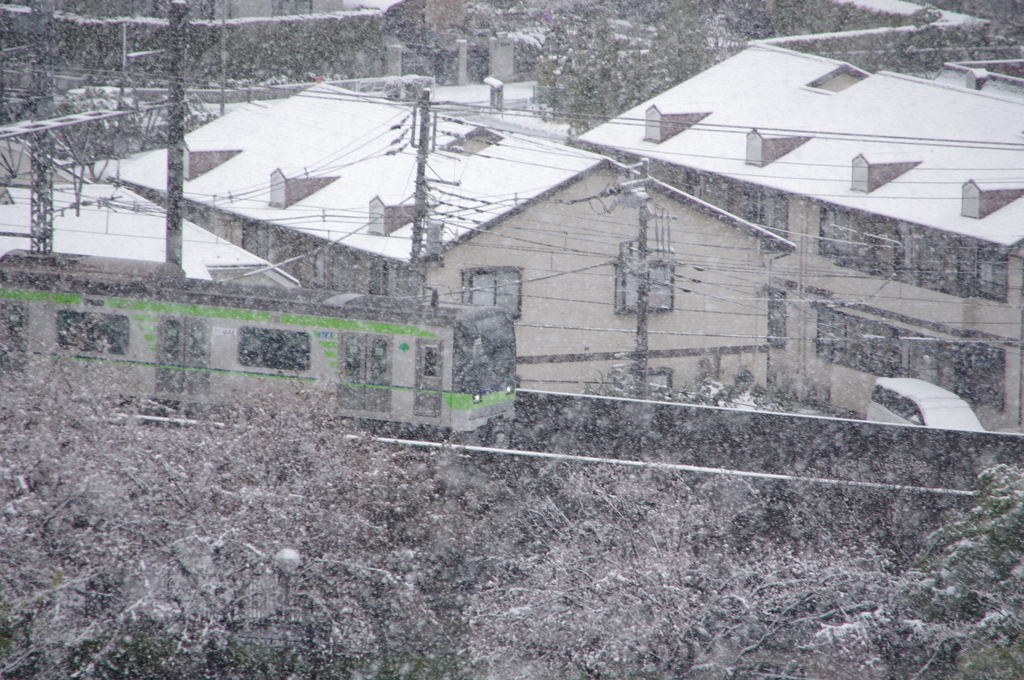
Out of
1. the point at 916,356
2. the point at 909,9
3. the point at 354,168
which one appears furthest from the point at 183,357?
the point at 909,9

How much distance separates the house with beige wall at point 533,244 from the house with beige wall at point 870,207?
140 cm

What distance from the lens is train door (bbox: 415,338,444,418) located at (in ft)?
45.5

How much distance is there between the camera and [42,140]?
51.0ft

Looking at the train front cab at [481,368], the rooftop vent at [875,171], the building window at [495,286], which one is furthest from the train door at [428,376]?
the rooftop vent at [875,171]

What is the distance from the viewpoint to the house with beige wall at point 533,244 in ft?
68.0

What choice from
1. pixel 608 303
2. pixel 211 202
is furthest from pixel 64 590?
pixel 211 202

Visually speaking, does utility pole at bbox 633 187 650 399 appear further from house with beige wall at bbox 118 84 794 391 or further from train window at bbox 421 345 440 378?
train window at bbox 421 345 440 378

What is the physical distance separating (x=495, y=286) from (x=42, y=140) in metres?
9.22

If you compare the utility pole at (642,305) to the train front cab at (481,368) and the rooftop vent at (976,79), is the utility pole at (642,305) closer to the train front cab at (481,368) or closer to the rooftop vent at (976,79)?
the train front cab at (481,368)

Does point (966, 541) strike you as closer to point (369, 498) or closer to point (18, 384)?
point (369, 498)

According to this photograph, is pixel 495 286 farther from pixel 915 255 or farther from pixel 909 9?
pixel 909 9

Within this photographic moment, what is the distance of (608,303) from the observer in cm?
2181

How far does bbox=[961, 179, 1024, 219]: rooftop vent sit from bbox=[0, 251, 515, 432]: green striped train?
419 inches

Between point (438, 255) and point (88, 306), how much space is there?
6.34 meters
